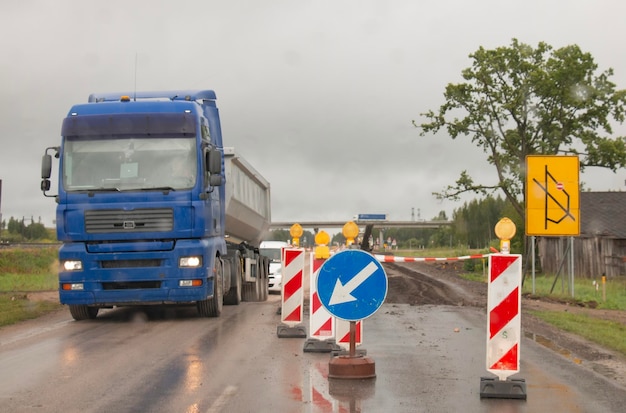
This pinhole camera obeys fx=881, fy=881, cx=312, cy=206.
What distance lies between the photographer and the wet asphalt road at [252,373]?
25.9ft

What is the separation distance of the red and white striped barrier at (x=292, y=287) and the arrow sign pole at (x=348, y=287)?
3878mm

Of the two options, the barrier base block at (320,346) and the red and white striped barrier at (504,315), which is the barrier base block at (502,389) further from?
the barrier base block at (320,346)

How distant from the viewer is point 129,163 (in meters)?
15.2

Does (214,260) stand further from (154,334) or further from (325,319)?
(325,319)

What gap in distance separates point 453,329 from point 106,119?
698 centimetres

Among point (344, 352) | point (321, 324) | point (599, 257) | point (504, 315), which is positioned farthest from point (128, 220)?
point (599, 257)

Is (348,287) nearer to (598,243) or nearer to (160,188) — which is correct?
(160,188)

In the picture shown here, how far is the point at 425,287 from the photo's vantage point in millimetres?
29016

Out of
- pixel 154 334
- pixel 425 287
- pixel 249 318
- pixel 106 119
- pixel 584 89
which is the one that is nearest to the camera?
pixel 154 334

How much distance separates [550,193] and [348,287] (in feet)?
55.0

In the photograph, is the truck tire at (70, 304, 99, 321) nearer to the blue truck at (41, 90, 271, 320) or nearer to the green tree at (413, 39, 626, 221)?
the blue truck at (41, 90, 271, 320)

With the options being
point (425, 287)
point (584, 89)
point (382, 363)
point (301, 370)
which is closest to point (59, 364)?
point (301, 370)

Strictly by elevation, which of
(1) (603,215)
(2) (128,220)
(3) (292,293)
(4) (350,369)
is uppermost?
(1) (603,215)

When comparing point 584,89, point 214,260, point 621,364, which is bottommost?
point 621,364
